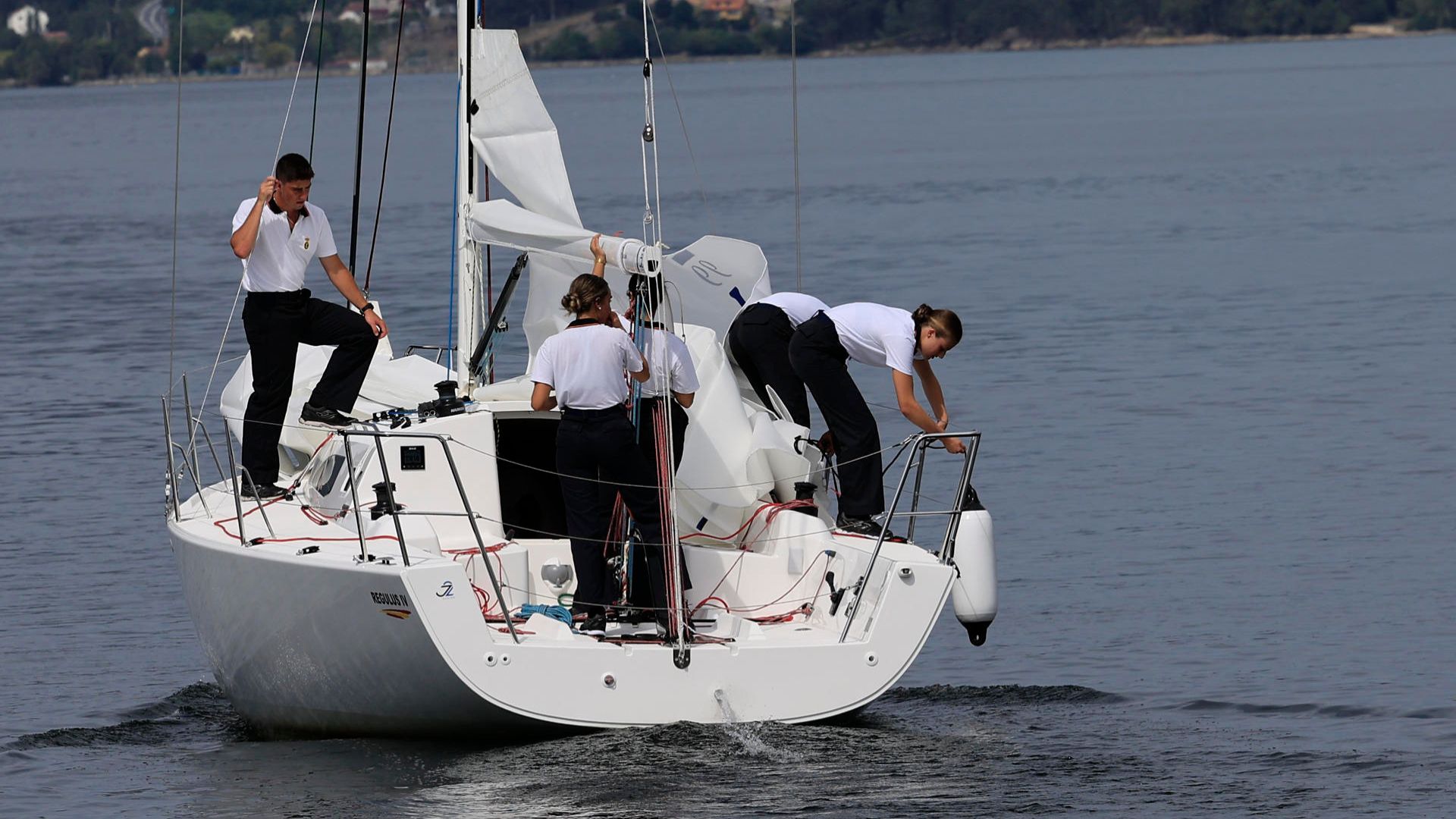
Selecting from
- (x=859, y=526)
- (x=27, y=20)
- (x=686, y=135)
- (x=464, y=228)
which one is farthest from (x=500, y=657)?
(x=27, y=20)

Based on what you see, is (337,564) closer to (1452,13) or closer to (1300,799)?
(1300,799)

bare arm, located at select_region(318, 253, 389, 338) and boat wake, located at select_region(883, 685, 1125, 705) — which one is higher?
bare arm, located at select_region(318, 253, 389, 338)

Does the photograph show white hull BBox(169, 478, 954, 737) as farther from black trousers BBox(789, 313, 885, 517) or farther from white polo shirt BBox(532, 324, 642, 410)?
white polo shirt BBox(532, 324, 642, 410)

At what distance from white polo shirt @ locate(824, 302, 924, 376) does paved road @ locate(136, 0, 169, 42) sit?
531ft

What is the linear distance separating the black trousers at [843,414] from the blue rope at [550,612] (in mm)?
1528

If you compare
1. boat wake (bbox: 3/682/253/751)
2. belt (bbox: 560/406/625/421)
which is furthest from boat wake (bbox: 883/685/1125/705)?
boat wake (bbox: 3/682/253/751)

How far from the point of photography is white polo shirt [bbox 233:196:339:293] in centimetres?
1098

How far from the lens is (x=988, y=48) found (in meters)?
157

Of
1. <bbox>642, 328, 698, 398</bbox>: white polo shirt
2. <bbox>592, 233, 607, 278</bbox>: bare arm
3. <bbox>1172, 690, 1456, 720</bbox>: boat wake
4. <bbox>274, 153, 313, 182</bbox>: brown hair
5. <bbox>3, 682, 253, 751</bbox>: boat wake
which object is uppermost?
<bbox>274, 153, 313, 182</bbox>: brown hair

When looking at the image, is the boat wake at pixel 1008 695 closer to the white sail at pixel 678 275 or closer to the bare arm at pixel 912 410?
the bare arm at pixel 912 410

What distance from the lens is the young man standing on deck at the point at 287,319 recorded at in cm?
1086

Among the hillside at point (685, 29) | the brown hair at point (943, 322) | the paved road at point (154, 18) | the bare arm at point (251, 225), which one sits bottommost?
the brown hair at point (943, 322)

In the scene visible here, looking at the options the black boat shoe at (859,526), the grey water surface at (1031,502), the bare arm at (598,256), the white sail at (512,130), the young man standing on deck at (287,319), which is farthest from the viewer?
the white sail at (512,130)

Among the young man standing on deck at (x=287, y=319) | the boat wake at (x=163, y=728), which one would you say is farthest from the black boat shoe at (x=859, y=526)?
the boat wake at (x=163, y=728)
